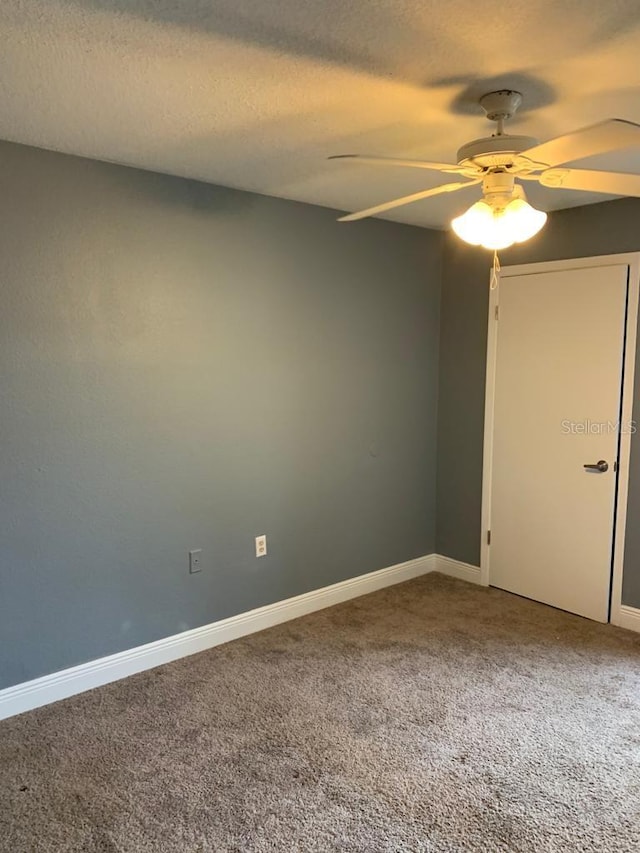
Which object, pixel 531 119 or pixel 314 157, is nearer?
pixel 531 119

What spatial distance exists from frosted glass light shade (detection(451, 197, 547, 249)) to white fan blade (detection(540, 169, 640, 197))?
11cm

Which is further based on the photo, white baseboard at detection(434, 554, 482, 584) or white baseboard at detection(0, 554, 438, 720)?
white baseboard at detection(434, 554, 482, 584)

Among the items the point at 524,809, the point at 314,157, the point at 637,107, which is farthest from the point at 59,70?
the point at 524,809

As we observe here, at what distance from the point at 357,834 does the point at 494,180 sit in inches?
82.2

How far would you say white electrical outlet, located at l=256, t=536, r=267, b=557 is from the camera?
3.39 meters

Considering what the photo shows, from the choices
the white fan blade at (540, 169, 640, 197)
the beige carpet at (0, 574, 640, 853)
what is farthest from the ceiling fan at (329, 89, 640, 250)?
the beige carpet at (0, 574, 640, 853)

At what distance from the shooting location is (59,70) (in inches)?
70.6

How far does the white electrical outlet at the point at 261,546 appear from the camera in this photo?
11.1 feet

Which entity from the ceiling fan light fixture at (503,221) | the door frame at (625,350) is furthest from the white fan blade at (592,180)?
the door frame at (625,350)

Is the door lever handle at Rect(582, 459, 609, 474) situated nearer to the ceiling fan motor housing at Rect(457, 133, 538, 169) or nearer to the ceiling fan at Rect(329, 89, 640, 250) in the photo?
the ceiling fan at Rect(329, 89, 640, 250)

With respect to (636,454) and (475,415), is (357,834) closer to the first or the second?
(636,454)

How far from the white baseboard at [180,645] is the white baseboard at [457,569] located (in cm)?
26

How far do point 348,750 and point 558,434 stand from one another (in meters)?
2.16

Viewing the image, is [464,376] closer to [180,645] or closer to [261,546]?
[261,546]
